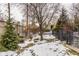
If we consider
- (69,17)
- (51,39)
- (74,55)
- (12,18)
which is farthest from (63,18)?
(12,18)

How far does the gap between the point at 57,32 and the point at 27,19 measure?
1.03 feet

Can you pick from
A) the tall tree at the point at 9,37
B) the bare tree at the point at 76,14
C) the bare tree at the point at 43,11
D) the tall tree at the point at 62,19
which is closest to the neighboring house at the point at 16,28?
the tall tree at the point at 9,37

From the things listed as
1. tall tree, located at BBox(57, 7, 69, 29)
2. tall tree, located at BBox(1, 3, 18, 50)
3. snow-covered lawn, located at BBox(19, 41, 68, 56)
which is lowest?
snow-covered lawn, located at BBox(19, 41, 68, 56)

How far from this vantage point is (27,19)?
195 centimetres

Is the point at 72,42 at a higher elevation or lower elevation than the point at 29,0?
lower

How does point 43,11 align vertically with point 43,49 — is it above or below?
above

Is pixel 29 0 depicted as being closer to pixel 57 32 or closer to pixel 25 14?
pixel 25 14

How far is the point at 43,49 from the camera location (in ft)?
6.36

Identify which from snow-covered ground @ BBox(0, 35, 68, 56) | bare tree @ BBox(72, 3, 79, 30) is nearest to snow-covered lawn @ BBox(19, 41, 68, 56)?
snow-covered ground @ BBox(0, 35, 68, 56)

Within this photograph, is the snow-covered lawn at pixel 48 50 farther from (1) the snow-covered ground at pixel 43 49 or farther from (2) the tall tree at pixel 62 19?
(2) the tall tree at pixel 62 19

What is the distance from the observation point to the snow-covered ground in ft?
6.35

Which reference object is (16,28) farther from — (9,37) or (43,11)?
(43,11)

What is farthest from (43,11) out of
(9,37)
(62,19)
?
(9,37)

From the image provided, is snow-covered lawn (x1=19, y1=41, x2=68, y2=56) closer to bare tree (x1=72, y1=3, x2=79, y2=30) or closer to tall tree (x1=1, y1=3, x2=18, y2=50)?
tall tree (x1=1, y1=3, x2=18, y2=50)
